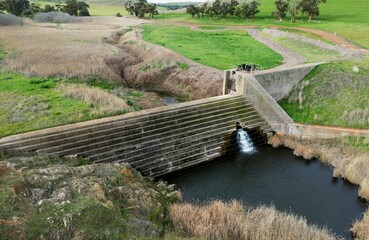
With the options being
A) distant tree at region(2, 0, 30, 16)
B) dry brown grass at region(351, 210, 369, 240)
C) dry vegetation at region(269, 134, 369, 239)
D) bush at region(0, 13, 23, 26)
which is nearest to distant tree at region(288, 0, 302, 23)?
dry vegetation at region(269, 134, 369, 239)

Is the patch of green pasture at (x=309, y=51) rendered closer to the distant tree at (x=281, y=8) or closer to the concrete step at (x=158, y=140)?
the concrete step at (x=158, y=140)

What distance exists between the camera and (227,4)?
258 ft

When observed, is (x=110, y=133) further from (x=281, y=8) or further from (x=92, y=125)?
(x=281, y=8)

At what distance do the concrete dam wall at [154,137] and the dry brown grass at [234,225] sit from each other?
5656mm

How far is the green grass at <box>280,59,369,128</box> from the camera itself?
2389cm

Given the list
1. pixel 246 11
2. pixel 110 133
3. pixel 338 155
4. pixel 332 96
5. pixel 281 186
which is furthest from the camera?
pixel 246 11

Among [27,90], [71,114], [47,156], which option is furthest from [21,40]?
[47,156]

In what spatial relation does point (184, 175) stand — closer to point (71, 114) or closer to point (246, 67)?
point (71, 114)

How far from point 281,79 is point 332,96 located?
13.1ft

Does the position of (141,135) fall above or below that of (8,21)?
below

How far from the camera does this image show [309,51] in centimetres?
3762

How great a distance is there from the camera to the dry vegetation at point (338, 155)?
58.1ft

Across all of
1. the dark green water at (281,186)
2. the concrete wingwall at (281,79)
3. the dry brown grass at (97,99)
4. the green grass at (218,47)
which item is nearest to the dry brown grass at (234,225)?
the dark green water at (281,186)

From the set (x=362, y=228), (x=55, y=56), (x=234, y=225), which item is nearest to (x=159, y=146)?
(x=234, y=225)
